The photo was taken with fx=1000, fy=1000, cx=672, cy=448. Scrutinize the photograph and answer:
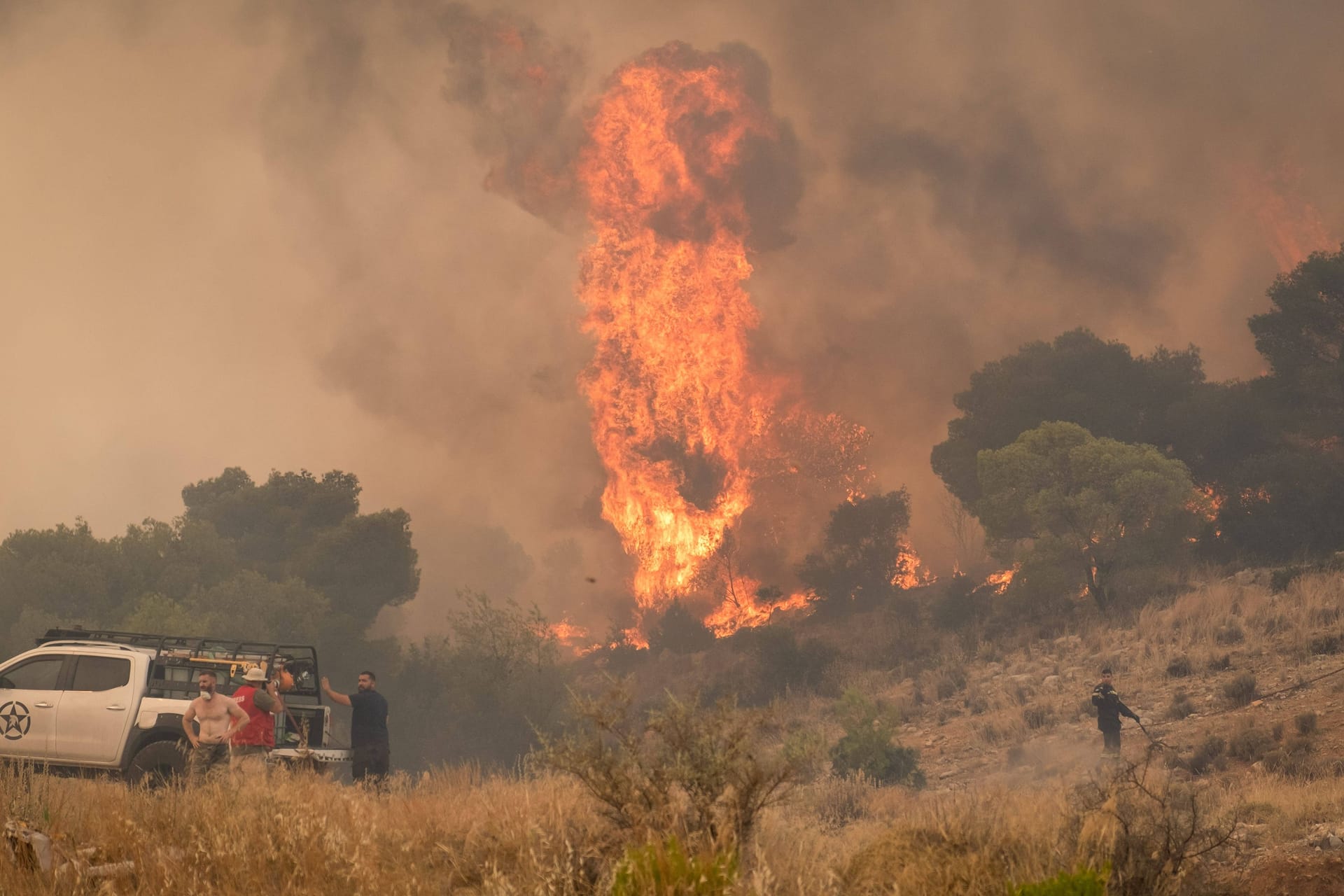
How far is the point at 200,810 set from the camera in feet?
26.2

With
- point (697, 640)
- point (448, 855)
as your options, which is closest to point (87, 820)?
point (448, 855)

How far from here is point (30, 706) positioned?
42.3 ft

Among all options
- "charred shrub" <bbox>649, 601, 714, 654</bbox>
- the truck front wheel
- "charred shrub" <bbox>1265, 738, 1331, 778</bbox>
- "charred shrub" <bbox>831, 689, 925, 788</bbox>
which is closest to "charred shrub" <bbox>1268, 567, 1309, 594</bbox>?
"charred shrub" <bbox>831, 689, 925, 788</bbox>

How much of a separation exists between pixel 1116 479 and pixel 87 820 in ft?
133

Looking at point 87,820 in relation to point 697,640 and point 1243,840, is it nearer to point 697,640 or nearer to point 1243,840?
point 1243,840

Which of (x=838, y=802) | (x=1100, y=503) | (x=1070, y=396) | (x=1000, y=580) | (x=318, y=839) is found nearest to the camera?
(x=318, y=839)

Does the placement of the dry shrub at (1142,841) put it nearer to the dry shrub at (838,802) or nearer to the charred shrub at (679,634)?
the dry shrub at (838,802)

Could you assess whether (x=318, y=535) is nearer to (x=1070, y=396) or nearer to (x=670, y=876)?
(x=1070, y=396)

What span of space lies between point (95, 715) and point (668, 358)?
59.1m

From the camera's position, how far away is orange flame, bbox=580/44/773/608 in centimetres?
6850

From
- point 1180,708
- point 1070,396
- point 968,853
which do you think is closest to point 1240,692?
point 1180,708

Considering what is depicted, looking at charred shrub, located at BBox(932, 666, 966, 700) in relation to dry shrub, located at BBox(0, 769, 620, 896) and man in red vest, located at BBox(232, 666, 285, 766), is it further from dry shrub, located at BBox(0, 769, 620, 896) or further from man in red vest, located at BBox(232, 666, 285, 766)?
dry shrub, located at BBox(0, 769, 620, 896)

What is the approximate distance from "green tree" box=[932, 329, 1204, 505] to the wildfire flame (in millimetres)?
18566

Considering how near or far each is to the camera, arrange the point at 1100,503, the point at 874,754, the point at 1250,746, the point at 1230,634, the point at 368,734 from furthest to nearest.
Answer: the point at 1100,503, the point at 1230,634, the point at 874,754, the point at 1250,746, the point at 368,734
